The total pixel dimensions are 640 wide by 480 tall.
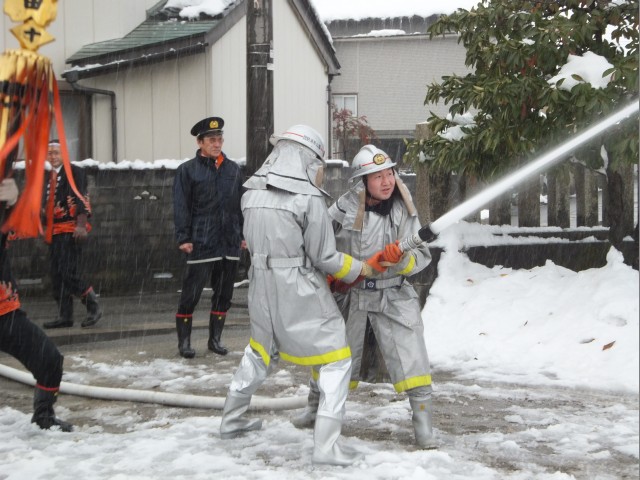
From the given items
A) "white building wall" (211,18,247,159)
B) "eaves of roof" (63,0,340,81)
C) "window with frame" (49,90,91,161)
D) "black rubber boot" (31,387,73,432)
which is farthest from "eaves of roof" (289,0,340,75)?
"black rubber boot" (31,387,73,432)

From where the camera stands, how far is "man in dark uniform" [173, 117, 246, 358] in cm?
768

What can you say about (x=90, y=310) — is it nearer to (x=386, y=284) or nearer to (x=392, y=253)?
(x=386, y=284)

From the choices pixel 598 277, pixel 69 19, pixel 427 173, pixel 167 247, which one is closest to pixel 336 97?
pixel 69 19

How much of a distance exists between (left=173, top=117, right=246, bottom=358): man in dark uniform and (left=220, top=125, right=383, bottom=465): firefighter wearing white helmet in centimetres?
259

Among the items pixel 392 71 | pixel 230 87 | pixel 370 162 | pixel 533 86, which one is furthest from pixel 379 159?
pixel 392 71

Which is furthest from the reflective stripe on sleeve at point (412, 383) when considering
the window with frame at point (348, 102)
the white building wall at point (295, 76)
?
the window with frame at point (348, 102)

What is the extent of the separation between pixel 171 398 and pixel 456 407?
185cm

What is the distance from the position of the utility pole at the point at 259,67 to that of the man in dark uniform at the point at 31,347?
4926 millimetres

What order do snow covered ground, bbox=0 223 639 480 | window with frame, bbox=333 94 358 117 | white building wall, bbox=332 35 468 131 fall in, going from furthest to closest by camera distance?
window with frame, bbox=333 94 358 117 < white building wall, bbox=332 35 468 131 < snow covered ground, bbox=0 223 639 480

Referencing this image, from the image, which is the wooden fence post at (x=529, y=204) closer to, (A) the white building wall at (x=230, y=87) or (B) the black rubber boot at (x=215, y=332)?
(B) the black rubber boot at (x=215, y=332)

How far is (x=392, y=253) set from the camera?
195 inches

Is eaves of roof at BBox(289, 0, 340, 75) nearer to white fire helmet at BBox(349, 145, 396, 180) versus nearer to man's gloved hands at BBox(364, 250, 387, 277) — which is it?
white fire helmet at BBox(349, 145, 396, 180)

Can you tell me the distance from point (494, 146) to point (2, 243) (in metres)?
4.39

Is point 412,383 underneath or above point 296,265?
underneath
